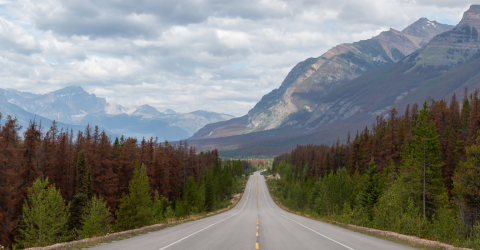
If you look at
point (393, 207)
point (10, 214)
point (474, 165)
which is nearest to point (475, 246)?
point (474, 165)

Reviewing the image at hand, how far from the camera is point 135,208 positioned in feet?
140

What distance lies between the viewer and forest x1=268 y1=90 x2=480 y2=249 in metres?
25.1

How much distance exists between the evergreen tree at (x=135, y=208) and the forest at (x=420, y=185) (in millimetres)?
25877

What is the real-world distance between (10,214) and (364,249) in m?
40.0

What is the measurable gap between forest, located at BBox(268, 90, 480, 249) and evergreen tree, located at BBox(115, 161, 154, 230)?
25877 mm

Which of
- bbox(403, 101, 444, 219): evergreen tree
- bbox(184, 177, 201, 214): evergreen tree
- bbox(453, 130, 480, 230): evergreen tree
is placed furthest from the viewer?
bbox(184, 177, 201, 214): evergreen tree

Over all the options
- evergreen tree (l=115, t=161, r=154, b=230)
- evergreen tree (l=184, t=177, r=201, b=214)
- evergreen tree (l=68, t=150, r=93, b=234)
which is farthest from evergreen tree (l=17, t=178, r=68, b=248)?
evergreen tree (l=184, t=177, r=201, b=214)

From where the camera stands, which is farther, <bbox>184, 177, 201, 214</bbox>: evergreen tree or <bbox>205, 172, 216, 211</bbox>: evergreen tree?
<bbox>205, 172, 216, 211</bbox>: evergreen tree

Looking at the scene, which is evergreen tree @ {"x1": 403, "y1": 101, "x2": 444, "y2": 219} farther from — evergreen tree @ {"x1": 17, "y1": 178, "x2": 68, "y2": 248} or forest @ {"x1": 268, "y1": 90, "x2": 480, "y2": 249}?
evergreen tree @ {"x1": 17, "y1": 178, "x2": 68, "y2": 248}

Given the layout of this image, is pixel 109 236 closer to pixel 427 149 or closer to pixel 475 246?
pixel 475 246

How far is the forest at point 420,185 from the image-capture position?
25078mm

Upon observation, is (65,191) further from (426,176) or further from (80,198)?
(426,176)

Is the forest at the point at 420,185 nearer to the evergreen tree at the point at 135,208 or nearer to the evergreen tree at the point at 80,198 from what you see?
the evergreen tree at the point at 135,208

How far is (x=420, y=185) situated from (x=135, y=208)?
124 feet
